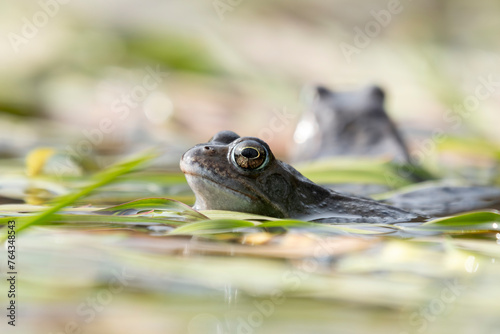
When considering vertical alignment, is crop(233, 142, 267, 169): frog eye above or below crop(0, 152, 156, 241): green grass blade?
above

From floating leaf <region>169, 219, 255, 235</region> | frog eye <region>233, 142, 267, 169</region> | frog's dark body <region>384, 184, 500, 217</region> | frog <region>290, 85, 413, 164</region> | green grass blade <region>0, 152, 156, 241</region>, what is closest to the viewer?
green grass blade <region>0, 152, 156, 241</region>

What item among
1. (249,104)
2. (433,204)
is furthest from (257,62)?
(433,204)

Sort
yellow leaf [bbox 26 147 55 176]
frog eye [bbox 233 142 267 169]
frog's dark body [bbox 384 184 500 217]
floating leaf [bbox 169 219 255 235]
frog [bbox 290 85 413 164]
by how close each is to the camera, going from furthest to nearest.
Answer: frog [bbox 290 85 413 164], yellow leaf [bbox 26 147 55 176], frog's dark body [bbox 384 184 500 217], frog eye [bbox 233 142 267 169], floating leaf [bbox 169 219 255 235]

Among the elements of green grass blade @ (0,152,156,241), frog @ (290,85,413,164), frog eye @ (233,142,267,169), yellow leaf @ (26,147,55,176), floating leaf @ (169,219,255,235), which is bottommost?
floating leaf @ (169,219,255,235)

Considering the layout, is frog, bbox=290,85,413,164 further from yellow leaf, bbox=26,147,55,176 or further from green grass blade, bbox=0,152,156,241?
green grass blade, bbox=0,152,156,241

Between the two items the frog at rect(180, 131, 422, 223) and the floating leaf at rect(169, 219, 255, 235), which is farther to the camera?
the frog at rect(180, 131, 422, 223)

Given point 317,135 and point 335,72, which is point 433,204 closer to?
point 317,135

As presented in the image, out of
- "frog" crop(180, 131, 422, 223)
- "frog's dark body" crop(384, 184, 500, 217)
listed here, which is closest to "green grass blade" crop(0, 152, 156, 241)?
"frog" crop(180, 131, 422, 223)
